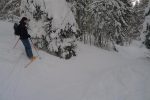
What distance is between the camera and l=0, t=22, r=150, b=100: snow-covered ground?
846cm

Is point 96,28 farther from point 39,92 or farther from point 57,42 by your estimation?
point 39,92

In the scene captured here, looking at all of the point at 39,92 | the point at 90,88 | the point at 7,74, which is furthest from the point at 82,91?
the point at 7,74

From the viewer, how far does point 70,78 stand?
990 centimetres

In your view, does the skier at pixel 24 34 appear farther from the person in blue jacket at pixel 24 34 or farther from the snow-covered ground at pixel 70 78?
the snow-covered ground at pixel 70 78

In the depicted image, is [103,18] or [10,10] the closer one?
[103,18]

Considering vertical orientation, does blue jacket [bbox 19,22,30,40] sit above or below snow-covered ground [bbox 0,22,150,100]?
above

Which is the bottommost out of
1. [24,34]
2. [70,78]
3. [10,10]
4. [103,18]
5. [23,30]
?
[70,78]

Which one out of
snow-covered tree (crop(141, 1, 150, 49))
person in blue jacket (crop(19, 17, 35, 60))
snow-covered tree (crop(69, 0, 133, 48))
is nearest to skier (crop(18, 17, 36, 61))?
person in blue jacket (crop(19, 17, 35, 60))

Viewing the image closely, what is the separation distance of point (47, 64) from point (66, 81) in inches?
56.5

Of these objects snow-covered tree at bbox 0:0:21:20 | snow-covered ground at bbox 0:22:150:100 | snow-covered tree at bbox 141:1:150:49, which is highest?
snow-covered tree at bbox 0:0:21:20

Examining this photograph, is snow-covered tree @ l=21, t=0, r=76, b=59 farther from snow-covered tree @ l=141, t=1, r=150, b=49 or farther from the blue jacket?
snow-covered tree @ l=141, t=1, r=150, b=49

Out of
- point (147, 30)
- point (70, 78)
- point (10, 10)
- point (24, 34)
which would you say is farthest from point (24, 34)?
point (10, 10)

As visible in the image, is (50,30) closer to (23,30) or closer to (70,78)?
(23,30)

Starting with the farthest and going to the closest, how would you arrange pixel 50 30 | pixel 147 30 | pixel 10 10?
pixel 10 10 < pixel 147 30 < pixel 50 30
